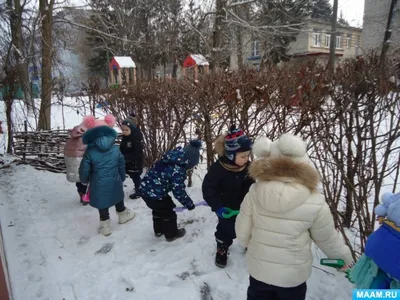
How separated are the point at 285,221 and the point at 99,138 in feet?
7.68

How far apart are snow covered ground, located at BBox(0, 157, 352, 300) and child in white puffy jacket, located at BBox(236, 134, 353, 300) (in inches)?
28.4

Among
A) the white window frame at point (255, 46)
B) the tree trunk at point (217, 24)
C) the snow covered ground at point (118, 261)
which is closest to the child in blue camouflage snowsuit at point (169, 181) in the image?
the snow covered ground at point (118, 261)

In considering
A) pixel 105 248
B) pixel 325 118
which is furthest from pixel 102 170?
pixel 325 118

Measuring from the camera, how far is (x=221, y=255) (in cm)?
276

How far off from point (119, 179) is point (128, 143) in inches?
40.2

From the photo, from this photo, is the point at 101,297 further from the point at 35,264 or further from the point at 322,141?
the point at 322,141

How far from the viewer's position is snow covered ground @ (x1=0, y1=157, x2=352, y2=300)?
8.20 ft

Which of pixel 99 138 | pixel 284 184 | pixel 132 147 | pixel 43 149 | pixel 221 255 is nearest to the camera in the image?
pixel 284 184

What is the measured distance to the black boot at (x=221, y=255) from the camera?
2748 millimetres

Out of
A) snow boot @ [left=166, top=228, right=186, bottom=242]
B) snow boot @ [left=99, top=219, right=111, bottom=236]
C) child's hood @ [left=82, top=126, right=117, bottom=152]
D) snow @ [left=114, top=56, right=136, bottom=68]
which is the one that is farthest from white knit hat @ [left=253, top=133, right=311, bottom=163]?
snow @ [left=114, top=56, right=136, bottom=68]

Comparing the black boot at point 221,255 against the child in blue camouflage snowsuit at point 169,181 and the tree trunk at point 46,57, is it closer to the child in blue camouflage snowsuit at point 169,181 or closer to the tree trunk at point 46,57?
the child in blue camouflage snowsuit at point 169,181

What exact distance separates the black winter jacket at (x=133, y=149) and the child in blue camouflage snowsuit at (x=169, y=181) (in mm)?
1410

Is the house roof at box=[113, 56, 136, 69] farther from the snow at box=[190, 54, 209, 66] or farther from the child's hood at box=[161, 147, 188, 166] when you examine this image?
the child's hood at box=[161, 147, 188, 166]

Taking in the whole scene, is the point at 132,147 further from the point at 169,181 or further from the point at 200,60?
the point at 200,60
